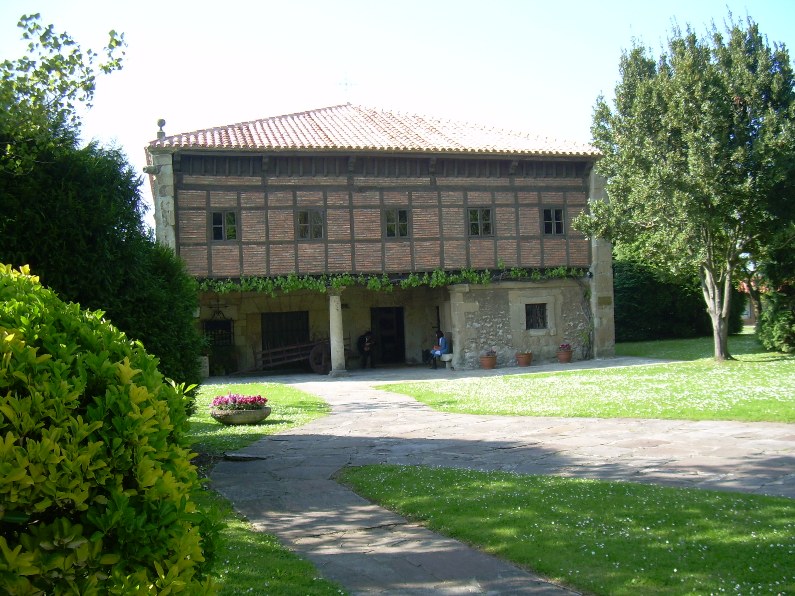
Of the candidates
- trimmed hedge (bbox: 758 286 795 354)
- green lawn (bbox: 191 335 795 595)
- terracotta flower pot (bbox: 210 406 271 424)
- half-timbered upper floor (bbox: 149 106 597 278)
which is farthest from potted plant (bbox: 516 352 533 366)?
terracotta flower pot (bbox: 210 406 271 424)

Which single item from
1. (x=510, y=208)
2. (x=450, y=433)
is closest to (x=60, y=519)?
(x=450, y=433)

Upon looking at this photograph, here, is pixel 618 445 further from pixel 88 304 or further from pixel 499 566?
pixel 88 304

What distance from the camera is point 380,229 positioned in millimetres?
21500

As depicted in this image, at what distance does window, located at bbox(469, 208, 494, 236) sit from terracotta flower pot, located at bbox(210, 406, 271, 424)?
40.6 ft

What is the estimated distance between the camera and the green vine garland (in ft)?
66.8

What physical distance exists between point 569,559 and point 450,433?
18.4 feet

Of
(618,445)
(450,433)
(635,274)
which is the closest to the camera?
(618,445)

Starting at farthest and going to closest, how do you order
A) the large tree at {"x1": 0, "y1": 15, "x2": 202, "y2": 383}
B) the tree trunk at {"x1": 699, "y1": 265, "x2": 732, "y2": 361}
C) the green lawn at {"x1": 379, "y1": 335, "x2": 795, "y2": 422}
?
1. the tree trunk at {"x1": 699, "y1": 265, "x2": 732, "y2": 361}
2. the green lawn at {"x1": 379, "y1": 335, "x2": 795, "y2": 422}
3. the large tree at {"x1": 0, "y1": 15, "x2": 202, "y2": 383}

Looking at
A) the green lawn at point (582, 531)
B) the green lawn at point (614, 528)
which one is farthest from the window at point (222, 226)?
the green lawn at point (614, 528)

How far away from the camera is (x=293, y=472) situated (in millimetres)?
7727

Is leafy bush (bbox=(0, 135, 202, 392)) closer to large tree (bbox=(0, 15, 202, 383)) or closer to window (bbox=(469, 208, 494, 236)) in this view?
large tree (bbox=(0, 15, 202, 383))

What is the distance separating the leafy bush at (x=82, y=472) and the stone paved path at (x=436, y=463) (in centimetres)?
202

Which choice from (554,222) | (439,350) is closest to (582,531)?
(439,350)

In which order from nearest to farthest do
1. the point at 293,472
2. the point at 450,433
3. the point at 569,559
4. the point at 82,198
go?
the point at 569,559 < the point at 82,198 < the point at 293,472 < the point at 450,433
